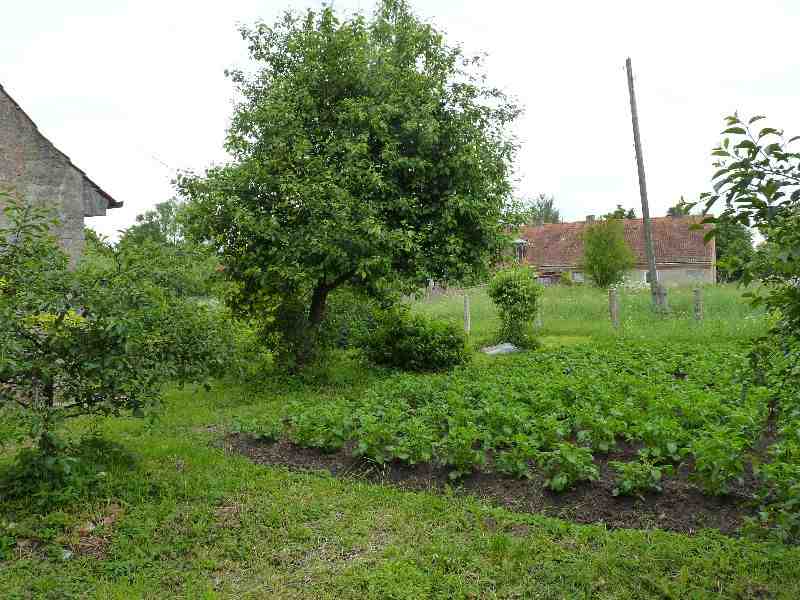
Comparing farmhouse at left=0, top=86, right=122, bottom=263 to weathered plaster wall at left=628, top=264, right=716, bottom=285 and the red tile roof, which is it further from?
weathered plaster wall at left=628, top=264, right=716, bottom=285

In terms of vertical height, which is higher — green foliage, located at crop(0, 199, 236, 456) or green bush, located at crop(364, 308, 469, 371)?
green foliage, located at crop(0, 199, 236, 456)

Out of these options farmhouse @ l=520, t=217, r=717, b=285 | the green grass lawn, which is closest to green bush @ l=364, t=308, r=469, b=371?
the green grass lawn

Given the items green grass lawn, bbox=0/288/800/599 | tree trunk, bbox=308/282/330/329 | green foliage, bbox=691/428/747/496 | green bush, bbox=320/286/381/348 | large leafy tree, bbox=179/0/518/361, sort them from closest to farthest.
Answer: green grass lawn, bbox=0/288/800/599 → green foliage, bbox=691/428/747/496 → large leafy tree, bbox=179/0/518/361 → tree trunk, bbox=308/282/330/329 → green bush, bbox=320/286/381/348

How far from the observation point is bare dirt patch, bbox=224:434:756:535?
546 cm

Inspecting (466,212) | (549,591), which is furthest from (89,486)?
(466,212)

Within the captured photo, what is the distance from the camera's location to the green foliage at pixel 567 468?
5.95 metres

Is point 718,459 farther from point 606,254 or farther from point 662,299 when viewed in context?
point 606,254

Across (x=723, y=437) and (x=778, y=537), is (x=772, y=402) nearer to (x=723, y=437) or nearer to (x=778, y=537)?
(x=778, y=537)

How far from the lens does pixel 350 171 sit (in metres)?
10.8

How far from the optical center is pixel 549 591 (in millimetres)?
4449

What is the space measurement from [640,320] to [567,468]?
14.4m

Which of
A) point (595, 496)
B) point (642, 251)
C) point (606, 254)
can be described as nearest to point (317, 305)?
point (595, 496)

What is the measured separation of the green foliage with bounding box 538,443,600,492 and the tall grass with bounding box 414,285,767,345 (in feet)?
29.5

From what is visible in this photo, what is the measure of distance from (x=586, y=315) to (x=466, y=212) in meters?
10.7
